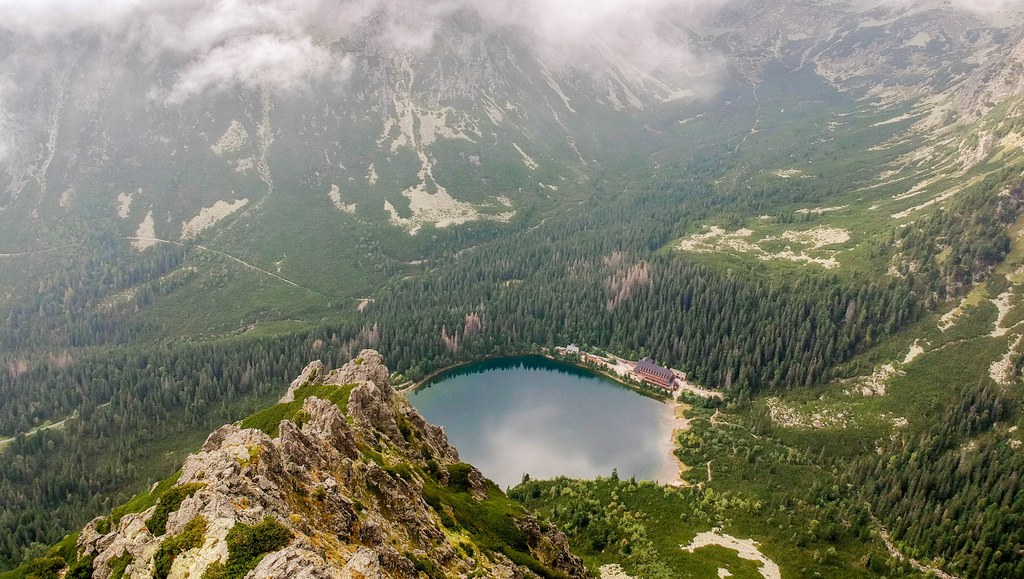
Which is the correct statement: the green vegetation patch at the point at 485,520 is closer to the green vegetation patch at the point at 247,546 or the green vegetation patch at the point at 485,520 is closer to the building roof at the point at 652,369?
the green vegetation patch at the point at 247,546

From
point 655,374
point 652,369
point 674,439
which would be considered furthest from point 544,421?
point 652,369

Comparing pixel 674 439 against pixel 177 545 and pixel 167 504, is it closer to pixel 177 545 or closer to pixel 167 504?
pixel 167 504

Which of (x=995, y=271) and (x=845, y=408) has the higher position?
(x=995, y=271)

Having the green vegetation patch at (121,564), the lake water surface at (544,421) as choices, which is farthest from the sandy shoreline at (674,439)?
the green vegetation patch at (121,564)

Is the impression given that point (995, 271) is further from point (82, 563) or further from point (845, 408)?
point (82, 563)

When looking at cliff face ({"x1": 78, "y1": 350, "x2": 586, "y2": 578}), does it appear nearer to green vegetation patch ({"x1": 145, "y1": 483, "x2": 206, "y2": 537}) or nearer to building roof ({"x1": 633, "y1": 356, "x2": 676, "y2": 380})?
green vegetation patch ({"x1": 145, "y1": 483, "x2": 206, "y2": 537})

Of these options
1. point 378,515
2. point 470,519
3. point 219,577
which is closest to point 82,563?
point 219,577
